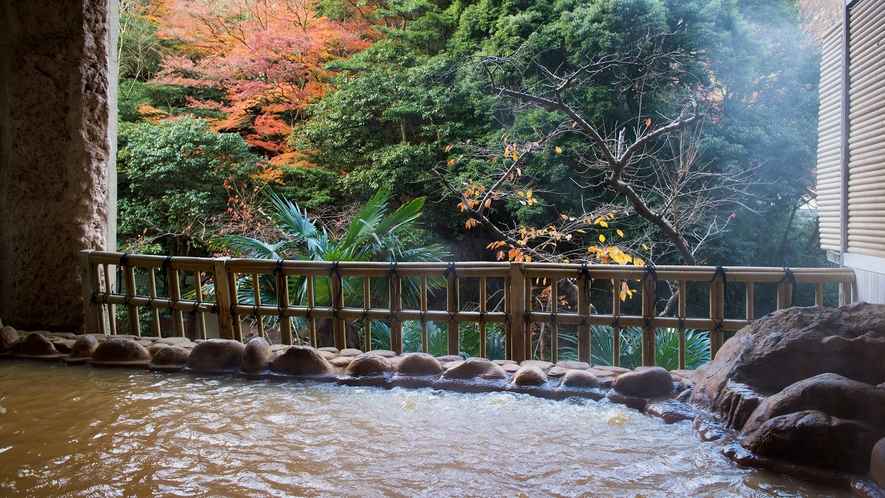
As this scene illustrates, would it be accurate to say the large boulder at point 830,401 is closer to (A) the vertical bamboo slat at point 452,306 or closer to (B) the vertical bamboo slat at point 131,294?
(A) the vertical bamboo slat at point 452,306

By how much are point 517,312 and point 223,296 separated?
1.59 meters

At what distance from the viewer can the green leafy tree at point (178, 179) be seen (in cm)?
800

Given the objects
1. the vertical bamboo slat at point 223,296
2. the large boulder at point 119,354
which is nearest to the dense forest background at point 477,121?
the vertical bamboo slat at point 223,296

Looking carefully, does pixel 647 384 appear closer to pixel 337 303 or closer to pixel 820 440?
pixel 820 440

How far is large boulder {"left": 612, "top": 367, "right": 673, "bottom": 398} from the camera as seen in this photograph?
6.93 ft

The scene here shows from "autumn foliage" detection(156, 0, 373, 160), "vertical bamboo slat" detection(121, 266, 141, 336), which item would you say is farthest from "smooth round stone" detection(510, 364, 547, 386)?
"autumn foliage" detection(156, 0, 373, 160)

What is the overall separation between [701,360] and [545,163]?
375cm

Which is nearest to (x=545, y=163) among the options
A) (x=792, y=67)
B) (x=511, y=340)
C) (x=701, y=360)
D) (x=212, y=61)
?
(x=792, y=67)

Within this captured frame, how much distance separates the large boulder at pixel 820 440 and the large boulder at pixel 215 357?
81.0 inches

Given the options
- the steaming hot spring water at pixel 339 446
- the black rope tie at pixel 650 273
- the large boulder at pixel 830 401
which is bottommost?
the steaming hot spring water at pixel 339 446

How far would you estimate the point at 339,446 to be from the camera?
1.78m

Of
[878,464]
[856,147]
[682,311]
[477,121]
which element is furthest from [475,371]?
[477,121]

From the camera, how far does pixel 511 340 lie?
9.34 ft

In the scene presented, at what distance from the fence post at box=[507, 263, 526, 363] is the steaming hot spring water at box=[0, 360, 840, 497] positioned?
0.61 meters
